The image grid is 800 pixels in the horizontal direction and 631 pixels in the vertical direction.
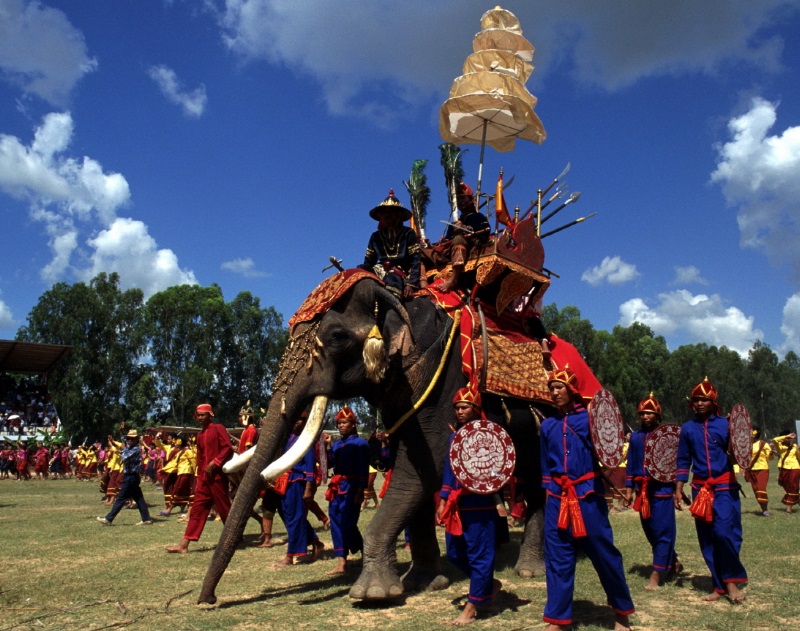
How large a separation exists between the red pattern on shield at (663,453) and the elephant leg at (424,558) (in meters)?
2.39

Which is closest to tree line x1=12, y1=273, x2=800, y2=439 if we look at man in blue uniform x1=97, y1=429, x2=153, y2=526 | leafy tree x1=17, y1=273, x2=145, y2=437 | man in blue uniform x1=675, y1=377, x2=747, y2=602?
leafy tree x1=17, y1=273, x2=145, y2=437

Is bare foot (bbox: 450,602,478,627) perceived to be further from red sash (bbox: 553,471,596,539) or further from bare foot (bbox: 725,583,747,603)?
bare foot (bbox: 725,583,747,603)

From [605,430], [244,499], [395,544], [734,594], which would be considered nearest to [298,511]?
[395,544]

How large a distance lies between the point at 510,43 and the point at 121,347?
1532 inches

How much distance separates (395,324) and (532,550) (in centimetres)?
308

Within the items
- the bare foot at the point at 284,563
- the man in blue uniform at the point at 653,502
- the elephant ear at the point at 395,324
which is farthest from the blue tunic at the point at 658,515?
the bare foot at the point at 284,563

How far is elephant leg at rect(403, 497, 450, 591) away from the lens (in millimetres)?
6473

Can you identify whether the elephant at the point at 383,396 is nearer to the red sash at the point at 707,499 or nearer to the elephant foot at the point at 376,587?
the elephant foot at the point at 376,587

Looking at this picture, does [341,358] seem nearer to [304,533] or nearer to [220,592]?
[220,592]

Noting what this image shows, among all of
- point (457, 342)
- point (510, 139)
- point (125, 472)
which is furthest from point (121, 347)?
point (457, 342)

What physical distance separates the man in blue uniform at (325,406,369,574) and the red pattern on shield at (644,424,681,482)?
124 inches

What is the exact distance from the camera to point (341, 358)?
19.5ft

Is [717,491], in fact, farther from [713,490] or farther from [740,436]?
[740,436]

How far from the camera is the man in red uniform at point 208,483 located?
9.06 m
